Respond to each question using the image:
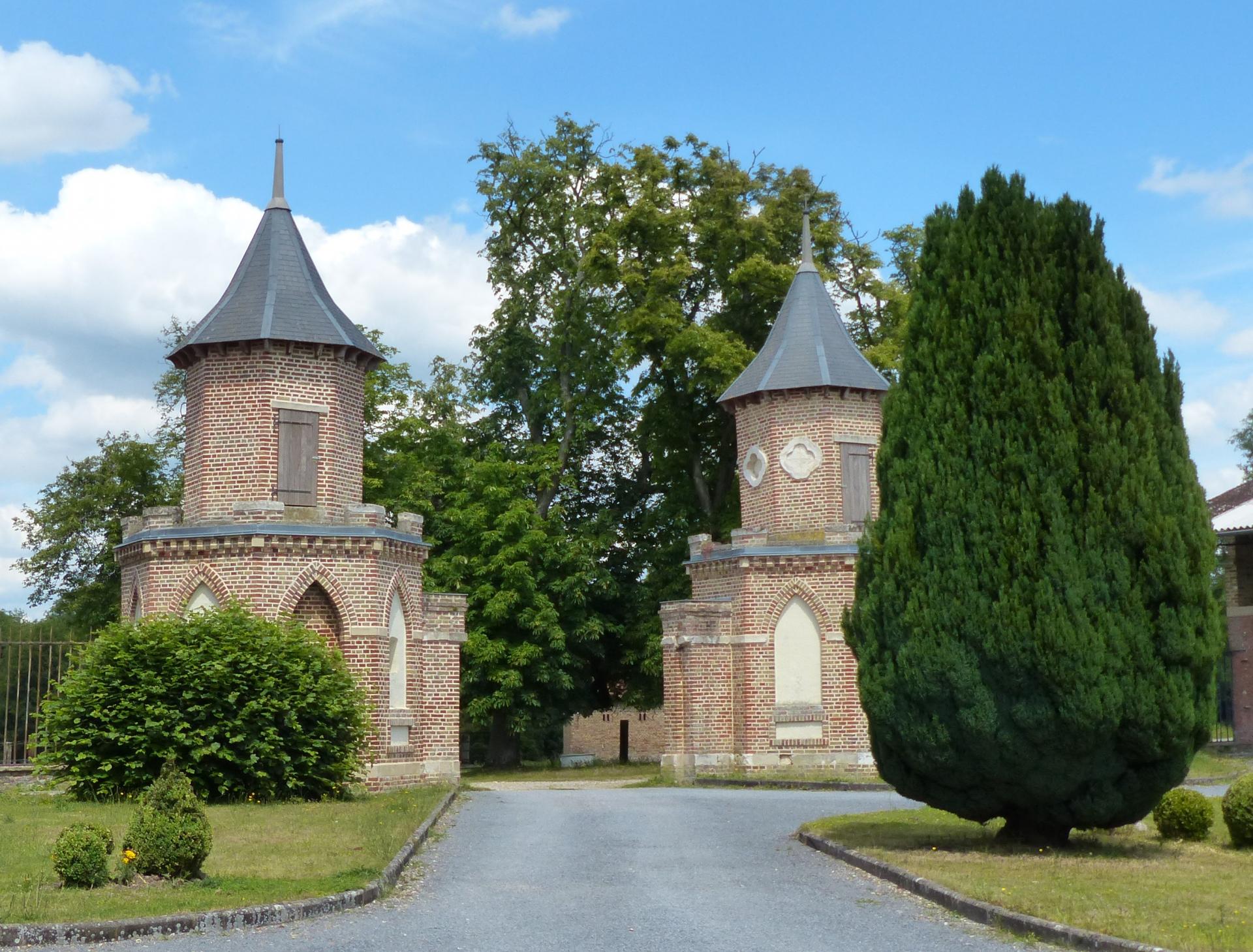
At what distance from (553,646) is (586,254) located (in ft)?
36.0

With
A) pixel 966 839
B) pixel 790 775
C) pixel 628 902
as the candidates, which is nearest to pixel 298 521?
pixel 790 775

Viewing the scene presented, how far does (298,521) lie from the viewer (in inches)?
928

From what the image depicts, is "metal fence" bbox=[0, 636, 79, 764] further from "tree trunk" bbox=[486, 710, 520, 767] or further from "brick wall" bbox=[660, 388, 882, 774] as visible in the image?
"brick wall" bbox=[660, 388, 882, 774]

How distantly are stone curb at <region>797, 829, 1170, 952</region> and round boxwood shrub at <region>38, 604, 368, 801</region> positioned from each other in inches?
375

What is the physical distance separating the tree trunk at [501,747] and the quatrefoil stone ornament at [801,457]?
39.1 feet

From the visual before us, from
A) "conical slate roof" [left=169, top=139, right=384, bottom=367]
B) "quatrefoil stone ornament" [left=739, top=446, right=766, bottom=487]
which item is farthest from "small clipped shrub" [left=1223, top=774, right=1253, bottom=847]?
"conical slate roof" [left=169, top=139, right=384, bottom=367]

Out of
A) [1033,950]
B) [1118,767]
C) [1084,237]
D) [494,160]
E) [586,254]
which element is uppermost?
[494,160]

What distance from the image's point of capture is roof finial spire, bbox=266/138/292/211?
26.4 meters

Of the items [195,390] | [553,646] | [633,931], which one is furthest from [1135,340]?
[553,646]

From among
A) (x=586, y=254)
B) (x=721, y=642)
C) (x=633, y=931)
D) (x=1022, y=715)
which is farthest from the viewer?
(x=586, y=254)

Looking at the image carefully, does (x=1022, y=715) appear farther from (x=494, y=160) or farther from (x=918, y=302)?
(x=494, y=160)

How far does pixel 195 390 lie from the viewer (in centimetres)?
2486

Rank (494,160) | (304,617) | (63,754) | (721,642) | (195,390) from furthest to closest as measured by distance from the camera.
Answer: (494,160) → (721,642) → (195,390) → (304,617) → (63,754)

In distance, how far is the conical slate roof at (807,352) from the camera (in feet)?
94.9
